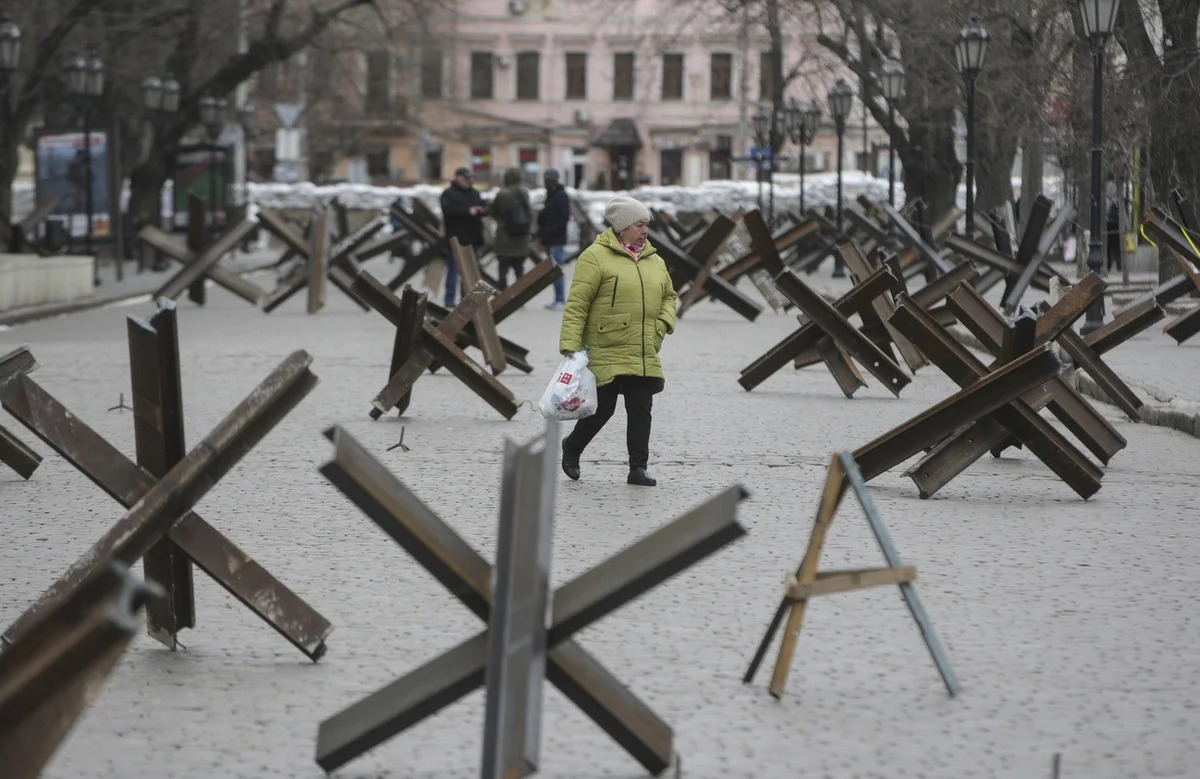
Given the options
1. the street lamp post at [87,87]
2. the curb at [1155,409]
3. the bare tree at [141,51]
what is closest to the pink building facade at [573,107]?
the bare tree at [141,51]

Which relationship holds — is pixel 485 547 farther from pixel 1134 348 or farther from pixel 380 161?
pixel 380 161

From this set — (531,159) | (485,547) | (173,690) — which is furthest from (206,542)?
(531,159)

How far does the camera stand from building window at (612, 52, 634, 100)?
96062 millimetres

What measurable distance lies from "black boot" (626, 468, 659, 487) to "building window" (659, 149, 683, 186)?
8513 centimetres

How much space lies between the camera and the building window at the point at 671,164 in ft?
315

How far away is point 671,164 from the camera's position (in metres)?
96.8

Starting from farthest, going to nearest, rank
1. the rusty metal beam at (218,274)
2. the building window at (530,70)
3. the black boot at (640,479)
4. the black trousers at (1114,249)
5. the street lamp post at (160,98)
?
the building window at (530,70) < the street lamp post at (160,98) < the black trousers at (1114,249) < the rusty metal beam at (218,274) < the black boot at (640,479)

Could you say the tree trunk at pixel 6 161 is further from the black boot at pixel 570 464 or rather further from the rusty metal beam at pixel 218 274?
the black boot at pixel 570 464

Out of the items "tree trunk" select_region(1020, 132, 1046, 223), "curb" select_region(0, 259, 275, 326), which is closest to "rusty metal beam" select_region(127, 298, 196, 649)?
"curb" select_region(0, 259, 275, 326)

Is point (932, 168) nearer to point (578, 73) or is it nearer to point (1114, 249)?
point (1114, 249)

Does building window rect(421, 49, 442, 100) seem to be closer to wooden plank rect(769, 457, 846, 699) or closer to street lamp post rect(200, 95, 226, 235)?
street lamp post rect(200, 95, 226, 235)

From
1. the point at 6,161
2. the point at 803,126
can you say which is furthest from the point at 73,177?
the point at 803,126

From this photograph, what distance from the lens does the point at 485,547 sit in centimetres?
916

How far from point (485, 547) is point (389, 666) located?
7.97ft
